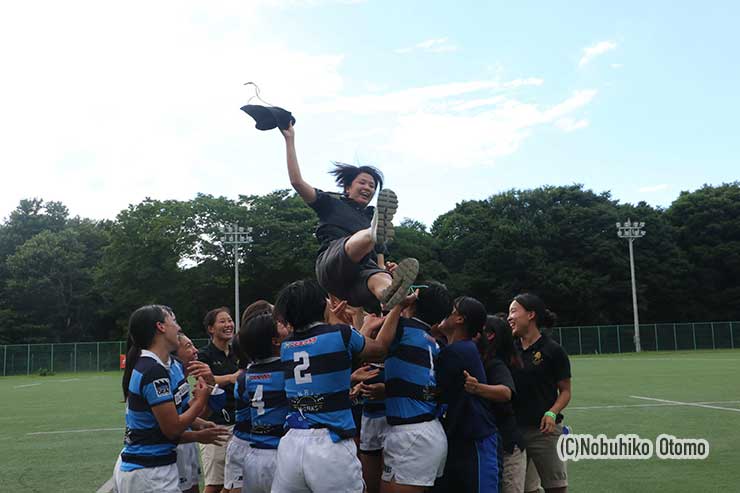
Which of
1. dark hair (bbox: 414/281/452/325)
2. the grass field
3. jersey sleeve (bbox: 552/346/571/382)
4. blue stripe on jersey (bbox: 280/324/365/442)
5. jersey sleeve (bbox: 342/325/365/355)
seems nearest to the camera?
blue stripe on jersey (bbox: 280/324/365/442)

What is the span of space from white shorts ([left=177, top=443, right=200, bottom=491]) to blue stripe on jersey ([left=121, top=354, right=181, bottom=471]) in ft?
2.85

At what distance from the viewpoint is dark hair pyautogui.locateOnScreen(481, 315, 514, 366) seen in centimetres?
515

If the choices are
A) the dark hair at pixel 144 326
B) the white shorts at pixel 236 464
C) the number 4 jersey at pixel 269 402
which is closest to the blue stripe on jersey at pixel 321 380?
the number 4 jersey at pixel 269 402

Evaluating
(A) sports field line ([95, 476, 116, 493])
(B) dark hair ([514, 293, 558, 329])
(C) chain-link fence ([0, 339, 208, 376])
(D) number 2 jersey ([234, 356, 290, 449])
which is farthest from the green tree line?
(D) number 2 jersey ([234, 356, 290, 449])

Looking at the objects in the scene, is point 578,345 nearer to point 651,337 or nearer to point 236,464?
point 651,337

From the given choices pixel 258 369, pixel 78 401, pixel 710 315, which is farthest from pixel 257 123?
pixel 710 315

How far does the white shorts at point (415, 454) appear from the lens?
4086mm

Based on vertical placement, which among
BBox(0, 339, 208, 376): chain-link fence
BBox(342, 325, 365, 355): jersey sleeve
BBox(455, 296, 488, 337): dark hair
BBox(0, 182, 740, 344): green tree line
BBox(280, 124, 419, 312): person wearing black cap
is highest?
BBox(0, 182, 740, 344): green tree line

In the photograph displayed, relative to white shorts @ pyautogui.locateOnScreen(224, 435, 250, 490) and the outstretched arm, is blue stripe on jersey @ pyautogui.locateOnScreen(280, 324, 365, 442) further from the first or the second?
the outstretched arm

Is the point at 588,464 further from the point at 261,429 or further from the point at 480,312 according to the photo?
the point at 261,429

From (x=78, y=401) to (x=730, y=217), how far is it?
5465 centimetres

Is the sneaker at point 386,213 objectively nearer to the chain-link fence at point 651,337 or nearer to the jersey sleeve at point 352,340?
the jersey sleeve at point 352,340

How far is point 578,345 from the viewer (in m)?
44.1

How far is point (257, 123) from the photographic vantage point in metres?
5.00
